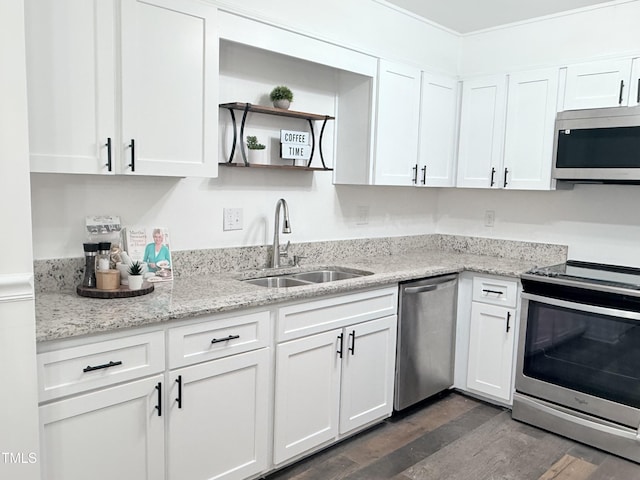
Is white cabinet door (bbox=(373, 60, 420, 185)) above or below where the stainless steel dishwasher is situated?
above

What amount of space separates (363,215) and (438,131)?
80 centimetres

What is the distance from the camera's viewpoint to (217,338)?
81.3 inches

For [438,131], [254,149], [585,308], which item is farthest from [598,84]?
[254,149]

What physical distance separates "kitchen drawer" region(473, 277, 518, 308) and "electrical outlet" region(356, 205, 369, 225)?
832mm

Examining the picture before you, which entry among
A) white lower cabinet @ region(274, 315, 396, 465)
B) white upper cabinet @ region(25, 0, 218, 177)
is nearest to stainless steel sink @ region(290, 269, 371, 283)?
white lower cabinet @ region(274, 315, 396, 465)

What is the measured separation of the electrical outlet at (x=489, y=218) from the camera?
384 cm

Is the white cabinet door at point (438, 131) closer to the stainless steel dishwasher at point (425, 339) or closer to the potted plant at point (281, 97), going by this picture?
the stainless steel dishwasher at point (425, 339)

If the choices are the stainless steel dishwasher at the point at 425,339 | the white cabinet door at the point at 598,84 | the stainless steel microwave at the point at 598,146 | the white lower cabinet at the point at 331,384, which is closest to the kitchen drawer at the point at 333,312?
the white lower cabinet at the point at 331,384

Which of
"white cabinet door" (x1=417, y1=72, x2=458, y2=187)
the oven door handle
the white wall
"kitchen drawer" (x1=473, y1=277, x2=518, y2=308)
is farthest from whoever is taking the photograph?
"white cabinet door" (x1=417, y1=72, x2=458, y2=187)

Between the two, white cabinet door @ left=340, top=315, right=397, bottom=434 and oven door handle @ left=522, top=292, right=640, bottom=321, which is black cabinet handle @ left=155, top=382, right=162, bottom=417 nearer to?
white cabinet door @ left=340, top=315, right=397, bottom=434

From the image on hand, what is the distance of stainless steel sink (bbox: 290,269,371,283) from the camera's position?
2.99 m

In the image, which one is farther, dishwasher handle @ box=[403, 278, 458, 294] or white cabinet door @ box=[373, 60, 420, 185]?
white cabinet door @ box=[373, 60, 420, 185]

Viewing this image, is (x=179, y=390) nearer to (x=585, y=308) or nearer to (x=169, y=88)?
(x=169, y=88)

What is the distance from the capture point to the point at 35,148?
5.95 ft
